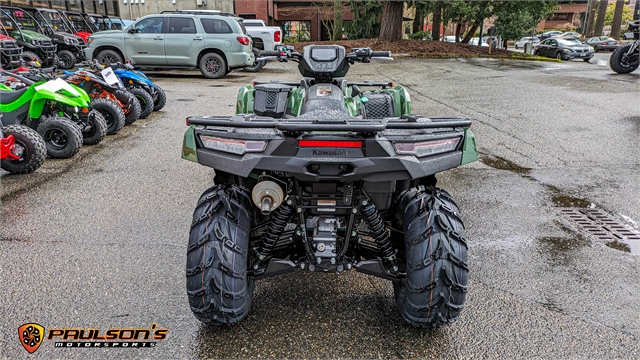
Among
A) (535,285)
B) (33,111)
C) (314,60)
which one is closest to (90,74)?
(33,111)

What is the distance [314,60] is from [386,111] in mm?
841

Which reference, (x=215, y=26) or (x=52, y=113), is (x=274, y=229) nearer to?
(x=52, y=113)

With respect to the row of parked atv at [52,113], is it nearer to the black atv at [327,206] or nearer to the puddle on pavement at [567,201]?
the black atv at [327,206]

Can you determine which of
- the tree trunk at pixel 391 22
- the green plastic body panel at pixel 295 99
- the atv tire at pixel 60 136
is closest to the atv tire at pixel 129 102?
Result: the atv tire at pixel 60 136

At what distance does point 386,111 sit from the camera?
4137 mm

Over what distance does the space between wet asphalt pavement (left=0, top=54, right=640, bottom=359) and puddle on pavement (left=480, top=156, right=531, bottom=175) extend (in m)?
0.03

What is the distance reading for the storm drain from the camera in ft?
13.7

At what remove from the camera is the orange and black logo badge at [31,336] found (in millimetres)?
2664

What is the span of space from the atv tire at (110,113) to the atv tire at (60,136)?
3.27 ft

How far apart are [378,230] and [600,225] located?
2.94 m

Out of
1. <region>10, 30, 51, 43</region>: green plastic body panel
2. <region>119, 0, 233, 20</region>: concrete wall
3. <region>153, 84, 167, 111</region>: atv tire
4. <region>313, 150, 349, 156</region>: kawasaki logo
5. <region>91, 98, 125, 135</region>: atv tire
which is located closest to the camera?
<region>313, 150, 349, 156</region>: kawasaki logo

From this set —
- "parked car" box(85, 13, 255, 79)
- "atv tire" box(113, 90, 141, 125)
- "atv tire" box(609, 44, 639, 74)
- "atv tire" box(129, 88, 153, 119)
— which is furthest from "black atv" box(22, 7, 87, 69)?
"atv tire" box(609, 44, 639, 74)

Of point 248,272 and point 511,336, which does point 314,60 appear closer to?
point 248,272

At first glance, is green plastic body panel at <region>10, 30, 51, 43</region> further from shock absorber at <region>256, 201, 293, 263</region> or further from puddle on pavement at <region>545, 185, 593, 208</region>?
puddle on pavement at <region>545, 185, 593, 208</region>
